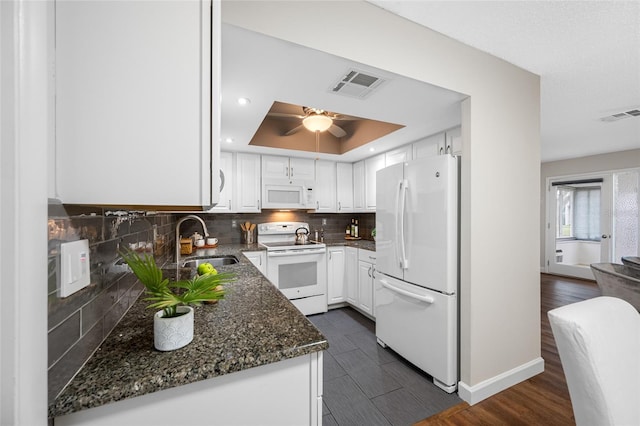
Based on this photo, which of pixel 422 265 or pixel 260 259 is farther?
pixel 260 259

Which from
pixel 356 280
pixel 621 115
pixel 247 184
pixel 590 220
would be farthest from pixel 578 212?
pixel 247 184

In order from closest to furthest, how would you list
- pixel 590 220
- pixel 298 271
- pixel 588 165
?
pixel 298 271 < pixel 588 165 < pixel 590 220

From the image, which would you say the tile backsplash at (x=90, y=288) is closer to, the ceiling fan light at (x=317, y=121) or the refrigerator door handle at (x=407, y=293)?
the ceiling fan light at (x=317, y=121)

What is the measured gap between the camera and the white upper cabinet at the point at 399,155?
3.06 metres

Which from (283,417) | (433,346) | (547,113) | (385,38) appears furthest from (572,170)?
(283,417)

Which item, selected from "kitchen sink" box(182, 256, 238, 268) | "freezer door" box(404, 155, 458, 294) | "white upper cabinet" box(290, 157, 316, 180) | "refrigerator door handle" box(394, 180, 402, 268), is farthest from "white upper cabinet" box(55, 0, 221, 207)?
"white upper cabinet" box(290, 157, 316, 180)

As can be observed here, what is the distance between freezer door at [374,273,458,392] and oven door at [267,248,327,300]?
40.4 inches

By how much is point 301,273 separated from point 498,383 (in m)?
2.11

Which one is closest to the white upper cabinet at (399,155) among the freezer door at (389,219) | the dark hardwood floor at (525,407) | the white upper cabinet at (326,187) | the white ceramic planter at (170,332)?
the freezer door at (389,219)

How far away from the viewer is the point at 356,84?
1.75 m

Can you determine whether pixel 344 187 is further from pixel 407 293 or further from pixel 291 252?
pixel 407 293

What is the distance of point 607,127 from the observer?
3285 mm

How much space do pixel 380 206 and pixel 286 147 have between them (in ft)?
4.84

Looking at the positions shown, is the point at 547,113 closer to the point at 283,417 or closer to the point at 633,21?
the point at 633,21
